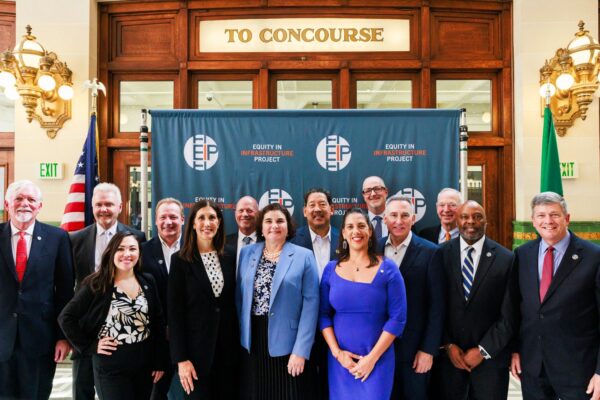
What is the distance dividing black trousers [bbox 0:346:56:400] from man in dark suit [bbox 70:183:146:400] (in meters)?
0.28

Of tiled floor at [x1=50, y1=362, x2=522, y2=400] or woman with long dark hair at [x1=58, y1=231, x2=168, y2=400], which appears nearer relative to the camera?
woman with long dark hair at [x1=58, y1=231, x2=168, y2=400]

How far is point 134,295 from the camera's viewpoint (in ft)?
7.19

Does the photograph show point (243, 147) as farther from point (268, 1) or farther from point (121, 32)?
point (121, 32)

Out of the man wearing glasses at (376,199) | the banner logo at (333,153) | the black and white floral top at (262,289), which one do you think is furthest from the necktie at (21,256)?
the man wearing glasses at (376,199)

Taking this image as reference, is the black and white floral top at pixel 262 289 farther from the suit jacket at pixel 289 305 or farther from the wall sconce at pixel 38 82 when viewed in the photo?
the wall sconce at pixel 38 82

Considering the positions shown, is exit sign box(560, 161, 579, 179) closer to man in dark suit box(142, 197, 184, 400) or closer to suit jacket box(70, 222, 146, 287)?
man in dark suit box(142, 197, 184, 400)

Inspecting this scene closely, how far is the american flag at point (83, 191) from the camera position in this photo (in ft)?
11.7

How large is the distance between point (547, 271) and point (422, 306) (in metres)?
0.66

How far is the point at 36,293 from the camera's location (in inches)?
95.3

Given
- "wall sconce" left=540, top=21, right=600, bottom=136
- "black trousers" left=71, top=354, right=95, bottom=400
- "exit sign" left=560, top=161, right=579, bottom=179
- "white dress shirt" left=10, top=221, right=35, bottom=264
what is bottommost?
"black trousers" left=71, top=354, right=95, bottom=400

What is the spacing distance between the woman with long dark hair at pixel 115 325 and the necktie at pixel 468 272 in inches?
68.8

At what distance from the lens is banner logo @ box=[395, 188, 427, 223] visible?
339 cm

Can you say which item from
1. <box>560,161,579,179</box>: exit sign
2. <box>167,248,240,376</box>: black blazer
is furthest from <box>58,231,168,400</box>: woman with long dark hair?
<box>560,161,579,179</box>: exit sign

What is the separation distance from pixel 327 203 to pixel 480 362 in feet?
4.33
